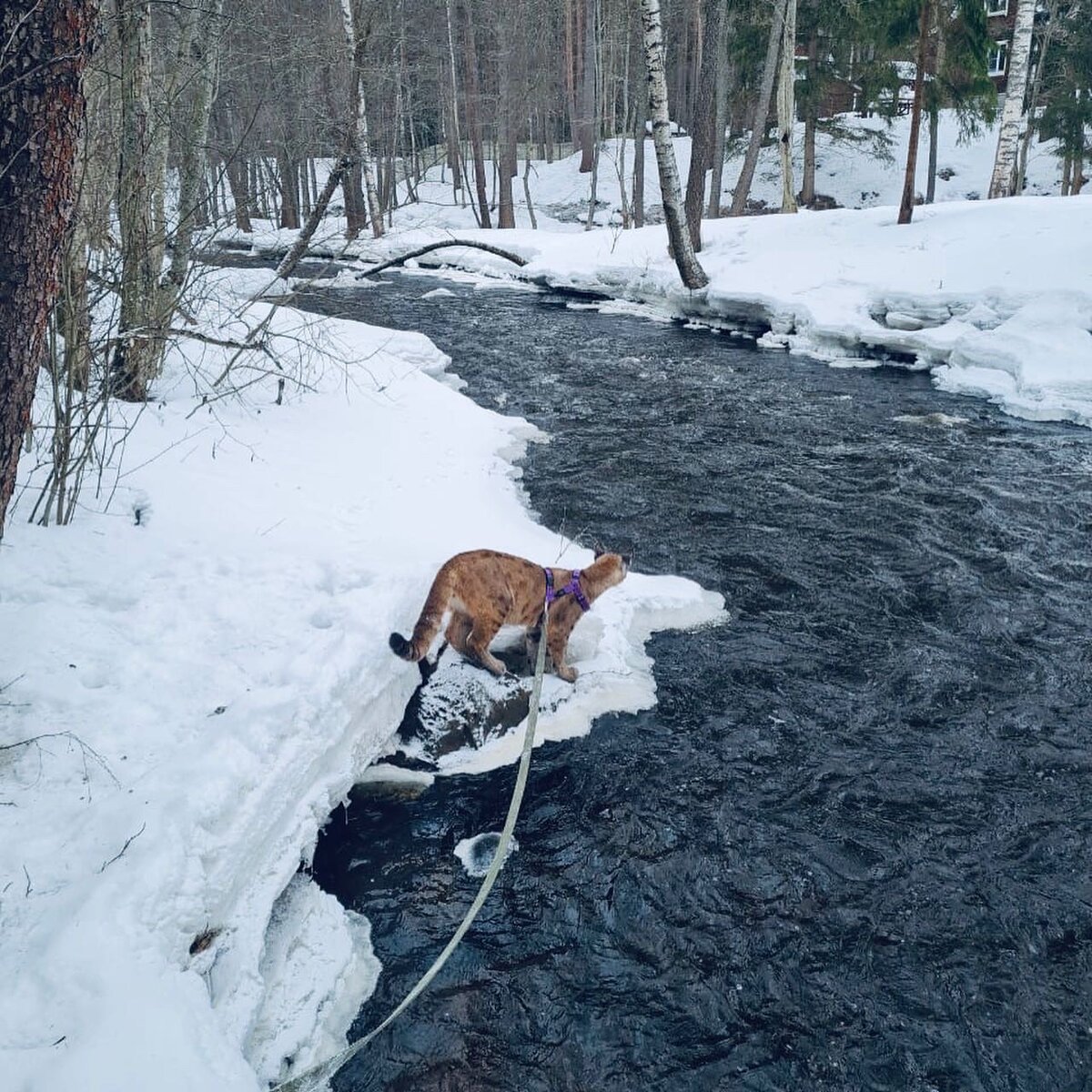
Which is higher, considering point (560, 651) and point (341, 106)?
point (341, 106)

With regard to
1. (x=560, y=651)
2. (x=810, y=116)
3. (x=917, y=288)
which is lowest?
(x=560, y=651)

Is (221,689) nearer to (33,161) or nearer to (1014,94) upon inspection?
(33,161)

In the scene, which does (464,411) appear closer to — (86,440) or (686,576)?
(686,576)

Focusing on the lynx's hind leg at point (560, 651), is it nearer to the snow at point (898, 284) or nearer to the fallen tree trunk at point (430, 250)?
the snow at point (898, 284)

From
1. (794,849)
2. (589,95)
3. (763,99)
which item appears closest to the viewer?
(794,849)

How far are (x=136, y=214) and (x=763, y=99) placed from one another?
949 inches

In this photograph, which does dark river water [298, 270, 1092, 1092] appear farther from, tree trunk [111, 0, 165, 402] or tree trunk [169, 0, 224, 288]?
tree trunk [111, 0, 165, 402]

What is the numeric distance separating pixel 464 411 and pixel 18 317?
25.7 ft

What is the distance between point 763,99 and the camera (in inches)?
1022

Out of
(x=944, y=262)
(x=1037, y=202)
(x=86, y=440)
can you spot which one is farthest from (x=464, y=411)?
(x=1037, y=202)

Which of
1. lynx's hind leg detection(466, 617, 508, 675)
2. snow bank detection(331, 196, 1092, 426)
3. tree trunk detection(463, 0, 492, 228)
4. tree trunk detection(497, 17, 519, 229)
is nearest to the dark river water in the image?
lynx's hind leg detection(466, 617, 508, 675)

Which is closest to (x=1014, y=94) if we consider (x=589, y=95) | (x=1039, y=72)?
(x=1039, y=72)

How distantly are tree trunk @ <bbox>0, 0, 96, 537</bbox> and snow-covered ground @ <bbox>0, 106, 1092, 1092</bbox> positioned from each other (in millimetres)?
1464

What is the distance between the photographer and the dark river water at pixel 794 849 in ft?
11.6
